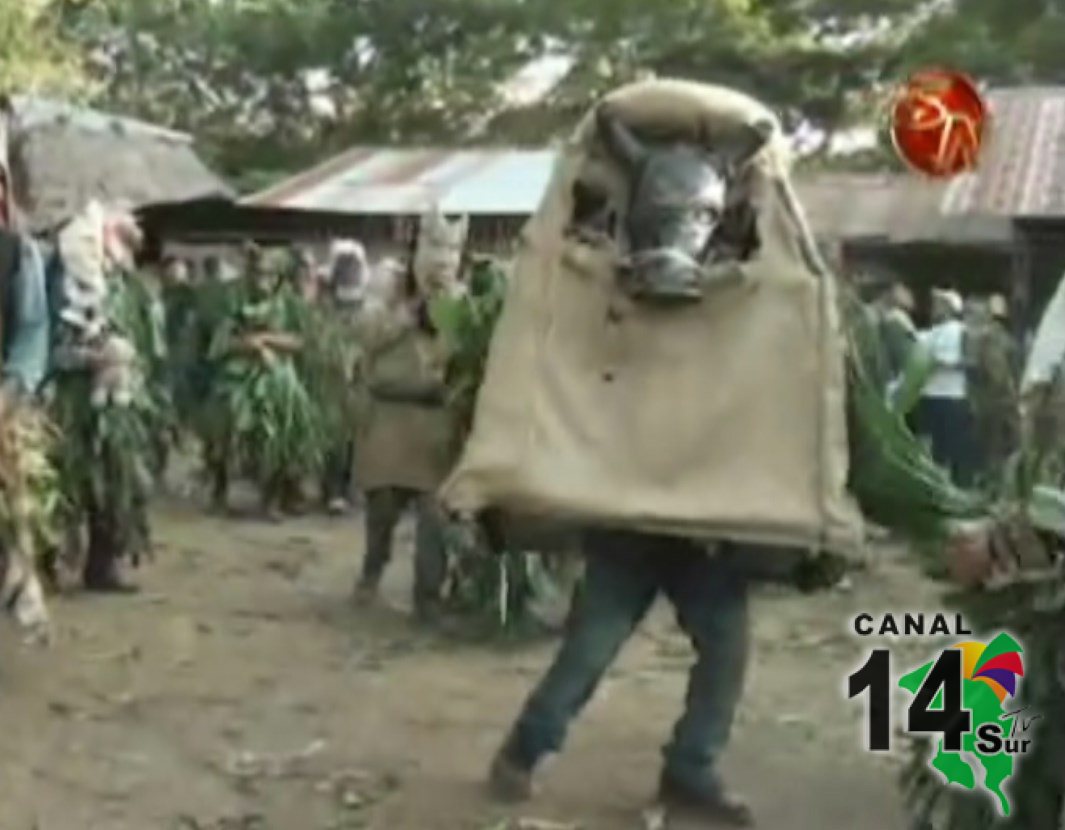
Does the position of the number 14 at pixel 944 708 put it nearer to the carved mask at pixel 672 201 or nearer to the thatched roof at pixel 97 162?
the carved mask at pixel 672 201

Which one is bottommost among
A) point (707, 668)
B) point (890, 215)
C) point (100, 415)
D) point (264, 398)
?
point (890, 215)

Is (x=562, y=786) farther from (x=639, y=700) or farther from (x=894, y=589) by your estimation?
(x=894, y=589)

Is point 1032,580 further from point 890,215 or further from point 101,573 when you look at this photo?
point 890,215

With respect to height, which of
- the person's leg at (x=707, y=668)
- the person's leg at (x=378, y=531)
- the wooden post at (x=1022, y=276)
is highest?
the person's leg at (x=707, y=668)

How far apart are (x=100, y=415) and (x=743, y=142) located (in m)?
4.45

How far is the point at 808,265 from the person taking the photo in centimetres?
631

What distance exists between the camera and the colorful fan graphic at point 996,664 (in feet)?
15.8

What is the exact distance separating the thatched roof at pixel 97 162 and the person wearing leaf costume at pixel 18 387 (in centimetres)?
497

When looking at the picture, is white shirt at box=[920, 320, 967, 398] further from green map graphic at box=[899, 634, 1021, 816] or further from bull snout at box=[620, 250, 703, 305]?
green map graphic at box=[899, 634, 1021, 816]

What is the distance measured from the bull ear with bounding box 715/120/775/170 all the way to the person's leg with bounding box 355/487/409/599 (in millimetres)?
4094

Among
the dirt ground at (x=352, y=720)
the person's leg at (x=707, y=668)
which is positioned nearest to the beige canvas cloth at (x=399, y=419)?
the dirt ground at (x=352, y=720)

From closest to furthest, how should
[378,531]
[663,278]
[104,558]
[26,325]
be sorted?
[663,278], [26,325], [378,531], [104,558]

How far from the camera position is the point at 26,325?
25.1ft

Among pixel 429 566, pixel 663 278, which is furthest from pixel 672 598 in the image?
pixel 429 566
